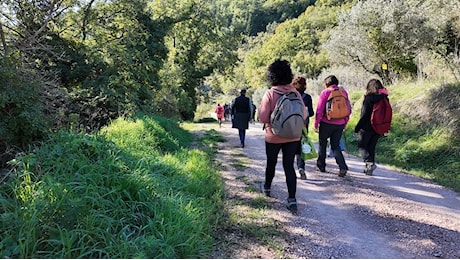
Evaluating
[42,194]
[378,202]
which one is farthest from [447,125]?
[42,194]

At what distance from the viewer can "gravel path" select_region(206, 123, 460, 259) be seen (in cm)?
345

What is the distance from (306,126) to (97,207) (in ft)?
14.4

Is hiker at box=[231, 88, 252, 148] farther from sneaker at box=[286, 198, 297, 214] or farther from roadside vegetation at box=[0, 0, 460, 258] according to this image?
sneaker at box=[286, 198, 297, 214]

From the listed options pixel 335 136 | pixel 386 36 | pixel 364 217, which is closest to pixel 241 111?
pixel 335 136

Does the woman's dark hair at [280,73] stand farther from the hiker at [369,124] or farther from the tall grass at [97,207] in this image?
the hiker at [369,124]

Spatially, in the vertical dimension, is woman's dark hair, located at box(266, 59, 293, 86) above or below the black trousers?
above

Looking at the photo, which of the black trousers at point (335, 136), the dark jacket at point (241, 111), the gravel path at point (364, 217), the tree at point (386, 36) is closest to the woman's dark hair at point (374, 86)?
the black trousers at point (335, 136)

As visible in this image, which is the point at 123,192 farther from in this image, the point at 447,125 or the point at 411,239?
the point at 447,125

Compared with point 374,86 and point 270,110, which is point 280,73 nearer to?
point 270,110

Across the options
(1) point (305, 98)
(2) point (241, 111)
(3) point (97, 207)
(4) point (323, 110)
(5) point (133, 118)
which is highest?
(1) point (305, 98)

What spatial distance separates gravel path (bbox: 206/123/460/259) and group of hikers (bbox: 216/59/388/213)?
308 mm

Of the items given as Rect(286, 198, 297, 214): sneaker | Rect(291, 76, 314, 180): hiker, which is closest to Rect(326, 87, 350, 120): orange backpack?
Rect(291, 76, 314, 180): hiker

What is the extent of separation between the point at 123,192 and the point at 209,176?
2060 millimetres

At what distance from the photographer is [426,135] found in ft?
28.2
